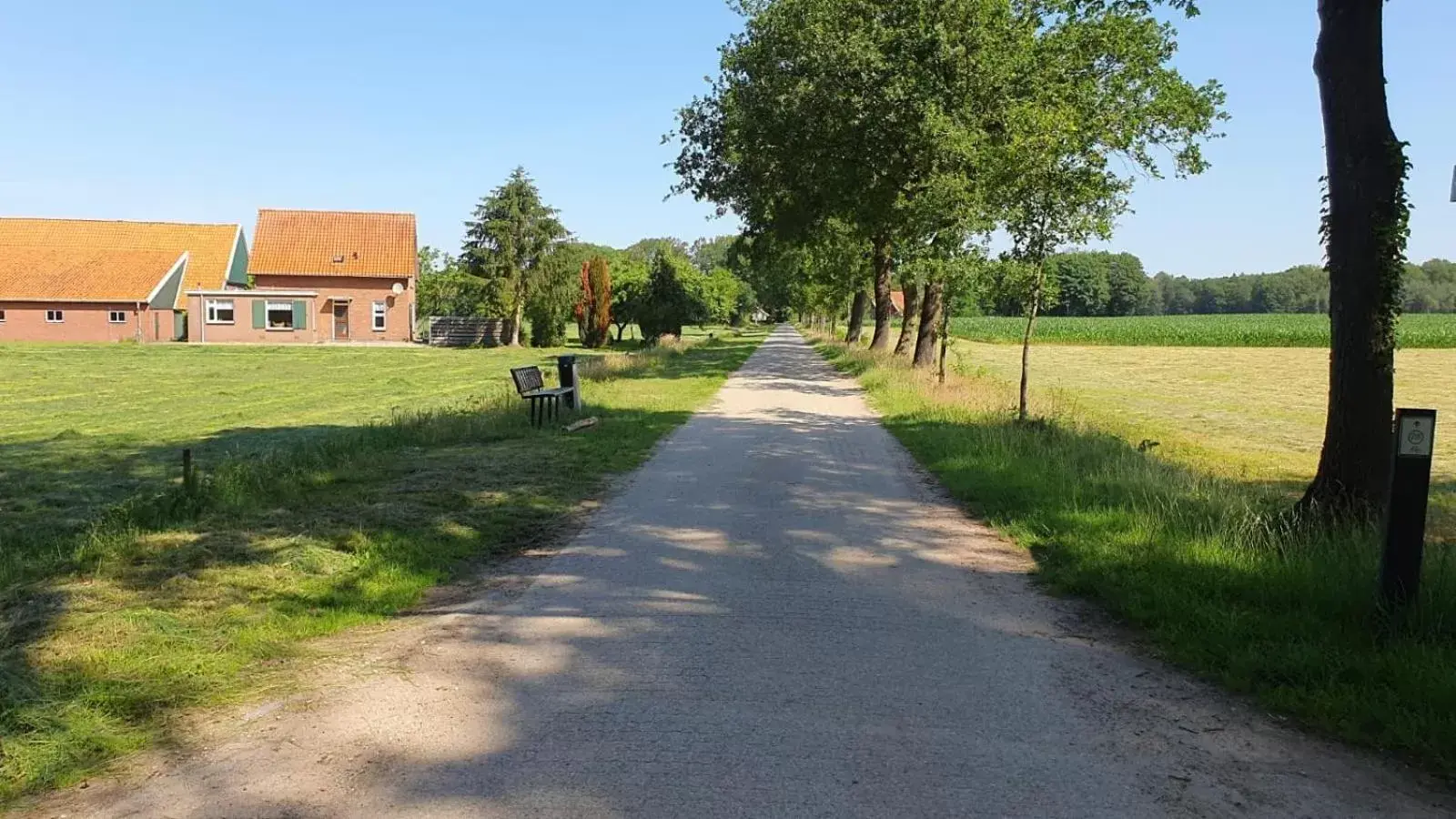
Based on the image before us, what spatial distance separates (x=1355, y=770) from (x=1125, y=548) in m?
3.02

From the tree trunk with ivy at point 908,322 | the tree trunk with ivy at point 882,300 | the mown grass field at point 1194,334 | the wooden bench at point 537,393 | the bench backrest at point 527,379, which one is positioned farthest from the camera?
the mown grass field at point 1194,334

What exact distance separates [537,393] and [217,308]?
152ft

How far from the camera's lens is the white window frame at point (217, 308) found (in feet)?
175

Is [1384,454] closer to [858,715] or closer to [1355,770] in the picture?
[1355,770]

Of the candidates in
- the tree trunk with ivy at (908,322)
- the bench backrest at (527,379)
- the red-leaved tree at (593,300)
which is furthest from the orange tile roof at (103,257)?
the bench backrest at (527,379)

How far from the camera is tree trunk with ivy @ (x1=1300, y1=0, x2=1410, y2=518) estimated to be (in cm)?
648

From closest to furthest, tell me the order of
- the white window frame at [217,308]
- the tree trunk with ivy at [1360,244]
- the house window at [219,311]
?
1. the tree trunk with ivy at [1360,244]
2. the white window frame at [217,308]
3. the house window at [219,311]

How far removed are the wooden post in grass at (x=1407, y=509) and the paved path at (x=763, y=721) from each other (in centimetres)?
127

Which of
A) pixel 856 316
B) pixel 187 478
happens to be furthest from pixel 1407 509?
pixel 856 316

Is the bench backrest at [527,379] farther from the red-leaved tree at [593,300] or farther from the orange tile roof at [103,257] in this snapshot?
the orange tile roof at [103,257]

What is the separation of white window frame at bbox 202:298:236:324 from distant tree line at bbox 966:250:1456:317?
99.2m

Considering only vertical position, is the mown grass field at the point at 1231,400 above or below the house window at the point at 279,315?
below

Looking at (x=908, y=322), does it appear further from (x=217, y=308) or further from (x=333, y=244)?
(x=217, y=308)

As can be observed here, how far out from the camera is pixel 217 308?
53562 mm
